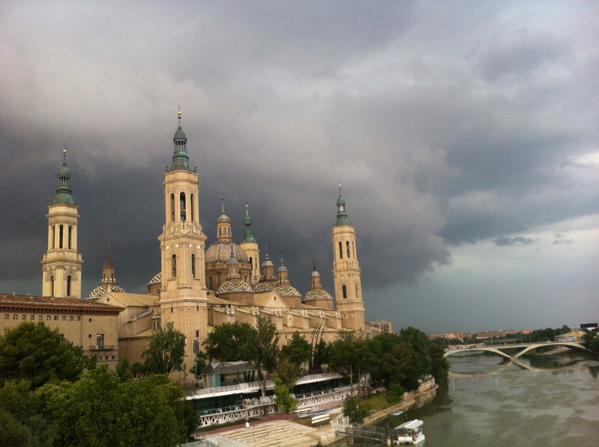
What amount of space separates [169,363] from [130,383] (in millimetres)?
19601

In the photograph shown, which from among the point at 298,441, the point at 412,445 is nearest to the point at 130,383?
the point at 298,441

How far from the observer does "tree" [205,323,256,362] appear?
54.1m

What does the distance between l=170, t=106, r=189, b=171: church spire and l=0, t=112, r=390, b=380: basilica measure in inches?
2.6

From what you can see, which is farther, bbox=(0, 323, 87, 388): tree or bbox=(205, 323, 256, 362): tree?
bbox=(205, 323, 256, 362): tree

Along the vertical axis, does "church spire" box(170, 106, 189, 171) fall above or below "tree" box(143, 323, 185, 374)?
above

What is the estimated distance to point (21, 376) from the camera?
35.2 meters

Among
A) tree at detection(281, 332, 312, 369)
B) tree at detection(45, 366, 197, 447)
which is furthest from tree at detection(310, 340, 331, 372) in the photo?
tree at detection(45, 366, 197, 447)

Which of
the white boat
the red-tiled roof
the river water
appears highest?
the red-tiled roof

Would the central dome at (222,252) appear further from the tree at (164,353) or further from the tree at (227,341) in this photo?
the tree at (164,353)

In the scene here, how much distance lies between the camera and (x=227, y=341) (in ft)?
180

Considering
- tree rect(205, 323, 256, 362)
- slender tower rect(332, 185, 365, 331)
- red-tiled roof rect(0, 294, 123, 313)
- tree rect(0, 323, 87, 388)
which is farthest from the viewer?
slender tower rect(332, 185, 365, 331)

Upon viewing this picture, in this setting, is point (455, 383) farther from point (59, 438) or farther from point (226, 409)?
point (59, 438)

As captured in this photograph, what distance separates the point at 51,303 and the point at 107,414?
25.5m

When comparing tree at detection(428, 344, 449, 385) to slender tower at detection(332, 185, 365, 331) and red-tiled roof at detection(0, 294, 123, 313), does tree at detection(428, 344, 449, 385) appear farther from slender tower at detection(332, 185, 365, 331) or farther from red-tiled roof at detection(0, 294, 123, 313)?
red-tiled roof at detection(0, 294, 123, 313)
